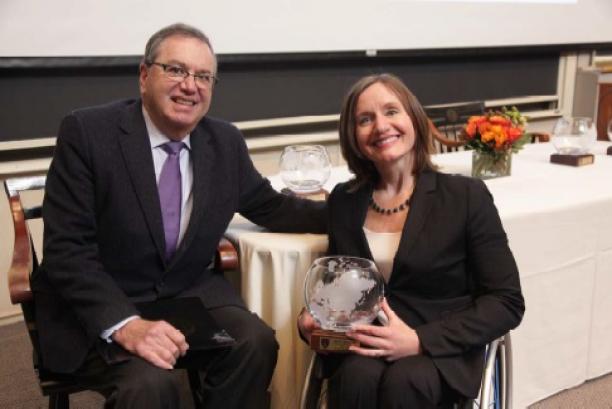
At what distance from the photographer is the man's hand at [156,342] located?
138cm

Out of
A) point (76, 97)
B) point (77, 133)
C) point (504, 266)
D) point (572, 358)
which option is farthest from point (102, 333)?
point (76, 97)

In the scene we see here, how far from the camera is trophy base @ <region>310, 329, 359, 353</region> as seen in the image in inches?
51.2

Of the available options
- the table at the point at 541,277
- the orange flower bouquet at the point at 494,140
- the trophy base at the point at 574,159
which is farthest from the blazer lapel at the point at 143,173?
the trophy base at the point at 574,159

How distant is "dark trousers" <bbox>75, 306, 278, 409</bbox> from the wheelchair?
142mm

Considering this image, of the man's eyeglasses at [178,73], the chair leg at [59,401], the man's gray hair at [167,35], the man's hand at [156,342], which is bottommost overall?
the chair leg at [59,401]

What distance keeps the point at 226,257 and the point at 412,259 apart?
1.85ft

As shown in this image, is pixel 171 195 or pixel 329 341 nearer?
pixel 329 341

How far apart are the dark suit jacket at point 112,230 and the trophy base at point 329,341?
0.44 m

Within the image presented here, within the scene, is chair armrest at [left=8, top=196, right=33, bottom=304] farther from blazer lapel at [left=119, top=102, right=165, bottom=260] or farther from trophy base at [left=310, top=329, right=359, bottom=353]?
trophy base at [left=310, top=329, right=359, bottom=353]


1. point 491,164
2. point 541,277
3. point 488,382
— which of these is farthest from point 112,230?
point 491,164

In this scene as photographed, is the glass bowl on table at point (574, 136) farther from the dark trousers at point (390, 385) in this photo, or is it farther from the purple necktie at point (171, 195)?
the purple necktie at point (171, 195)

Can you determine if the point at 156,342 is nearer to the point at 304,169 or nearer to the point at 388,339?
the point at 388,339

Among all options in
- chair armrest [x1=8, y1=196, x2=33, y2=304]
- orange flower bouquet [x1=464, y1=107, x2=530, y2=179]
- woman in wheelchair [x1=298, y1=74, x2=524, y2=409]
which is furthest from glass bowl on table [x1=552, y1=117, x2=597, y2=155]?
chair armrest [x1=8, y1=196, x2=33, y2=304]

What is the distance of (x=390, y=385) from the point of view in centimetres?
129
